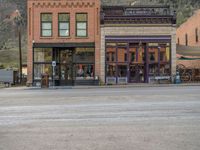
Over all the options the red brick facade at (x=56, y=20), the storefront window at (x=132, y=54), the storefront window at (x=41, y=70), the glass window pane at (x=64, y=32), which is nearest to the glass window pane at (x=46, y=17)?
the red brick facade at (x=56, y=20)

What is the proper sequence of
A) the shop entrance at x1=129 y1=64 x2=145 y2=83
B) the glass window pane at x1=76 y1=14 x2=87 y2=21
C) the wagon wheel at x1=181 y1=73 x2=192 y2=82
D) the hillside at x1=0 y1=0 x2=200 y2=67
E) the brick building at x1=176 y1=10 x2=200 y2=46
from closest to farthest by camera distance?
the shop entrance at x1=129 y1=64 x2=145 y2=83 → the glass window pane at x1=76 y1=14 x2=87 y2=21 → the wagon wheel at x1=181 y1=73 x2=192 y2=82 → the brick building at x1=176 y1=10 x2=200 y2=46 → the hillside at x1=0 y1=0 x2=200 y2=67

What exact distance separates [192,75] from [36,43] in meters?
16.9

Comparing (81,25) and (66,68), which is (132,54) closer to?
(81,25)

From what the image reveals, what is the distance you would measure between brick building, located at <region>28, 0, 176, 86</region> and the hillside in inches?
1565

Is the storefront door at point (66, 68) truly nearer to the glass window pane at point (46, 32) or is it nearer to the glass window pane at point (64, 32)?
the glass window pane at point (64, 32)

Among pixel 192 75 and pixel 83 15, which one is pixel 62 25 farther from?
pixel 192 75

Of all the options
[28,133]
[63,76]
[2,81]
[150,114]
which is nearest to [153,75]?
[63,76]

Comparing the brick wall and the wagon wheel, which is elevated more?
the brick wall

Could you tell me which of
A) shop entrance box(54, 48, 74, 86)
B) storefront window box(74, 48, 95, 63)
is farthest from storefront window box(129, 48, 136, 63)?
shop entrance box(54, 48, 74, 86)

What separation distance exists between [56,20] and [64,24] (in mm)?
930

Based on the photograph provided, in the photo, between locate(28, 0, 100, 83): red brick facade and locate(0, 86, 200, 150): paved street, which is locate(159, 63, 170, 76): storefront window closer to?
locate(28, 0, 100, 83): red brick facade

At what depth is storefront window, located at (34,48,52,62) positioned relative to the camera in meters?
49.2

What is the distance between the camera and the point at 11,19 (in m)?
130

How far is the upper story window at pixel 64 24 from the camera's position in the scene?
49156mm
